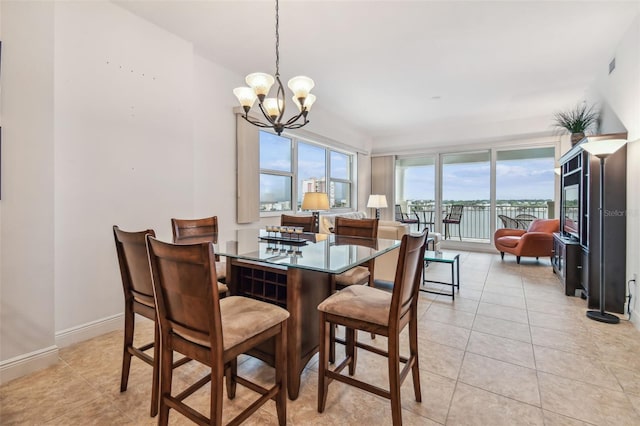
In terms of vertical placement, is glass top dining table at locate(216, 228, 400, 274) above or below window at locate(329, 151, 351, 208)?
below

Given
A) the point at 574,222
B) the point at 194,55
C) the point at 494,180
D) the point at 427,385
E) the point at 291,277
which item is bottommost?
the point at 427,385

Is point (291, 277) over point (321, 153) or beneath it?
beneath

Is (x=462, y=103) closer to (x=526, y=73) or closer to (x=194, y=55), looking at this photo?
(x=526, y=73)

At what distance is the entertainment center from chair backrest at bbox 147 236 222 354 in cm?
361

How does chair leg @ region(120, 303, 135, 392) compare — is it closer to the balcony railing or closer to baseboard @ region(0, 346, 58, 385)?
baseboard @ region(0, 346, 58, 385)

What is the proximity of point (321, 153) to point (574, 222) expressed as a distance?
4029 mm

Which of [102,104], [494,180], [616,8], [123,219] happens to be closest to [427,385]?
[123,219]

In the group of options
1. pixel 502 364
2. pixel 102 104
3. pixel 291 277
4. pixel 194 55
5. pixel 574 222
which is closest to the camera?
pixel 291 277

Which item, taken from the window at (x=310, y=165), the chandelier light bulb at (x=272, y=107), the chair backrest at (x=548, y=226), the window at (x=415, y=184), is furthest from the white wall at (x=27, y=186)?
the window at (x=415, y=184)

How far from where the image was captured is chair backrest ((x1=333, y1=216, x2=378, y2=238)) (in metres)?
2.67

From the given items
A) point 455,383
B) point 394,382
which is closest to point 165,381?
point 394,382

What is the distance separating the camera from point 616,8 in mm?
2514

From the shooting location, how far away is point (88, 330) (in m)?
2.38

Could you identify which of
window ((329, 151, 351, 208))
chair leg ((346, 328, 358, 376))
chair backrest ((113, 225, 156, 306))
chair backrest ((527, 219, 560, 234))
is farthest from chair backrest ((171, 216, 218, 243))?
→ chair backrest ((527, 219, 560, 234))
